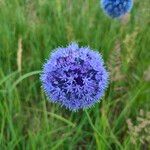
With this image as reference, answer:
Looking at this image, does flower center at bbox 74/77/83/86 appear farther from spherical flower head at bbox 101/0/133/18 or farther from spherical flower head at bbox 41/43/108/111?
spherical flower head at bbox 101/0/133/18

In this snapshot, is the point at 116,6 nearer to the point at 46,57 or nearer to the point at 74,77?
the point at 46,57

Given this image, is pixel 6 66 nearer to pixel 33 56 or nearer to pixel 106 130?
pixel 33 56

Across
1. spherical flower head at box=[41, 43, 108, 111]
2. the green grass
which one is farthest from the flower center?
the green grass

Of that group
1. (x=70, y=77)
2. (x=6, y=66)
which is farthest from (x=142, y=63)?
(x=70, y=77)

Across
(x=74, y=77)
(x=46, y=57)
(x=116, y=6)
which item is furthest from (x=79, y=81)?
(x=116, y=6)

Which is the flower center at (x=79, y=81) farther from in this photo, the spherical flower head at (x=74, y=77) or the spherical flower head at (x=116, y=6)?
the spherical flower head at (x=116, y=6)

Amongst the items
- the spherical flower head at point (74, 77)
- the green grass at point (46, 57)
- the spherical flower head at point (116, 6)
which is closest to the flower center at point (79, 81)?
the spherical flower head at point (74, 77)
